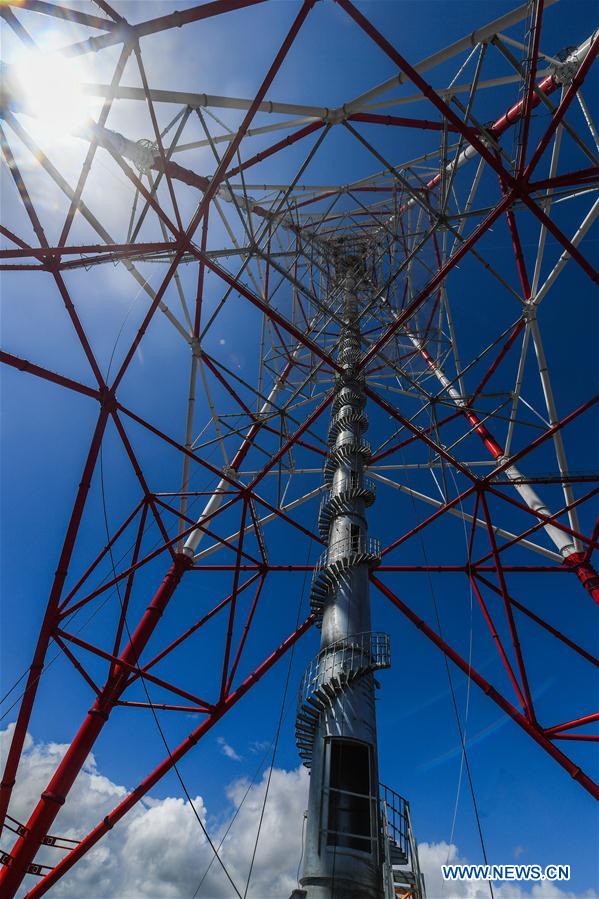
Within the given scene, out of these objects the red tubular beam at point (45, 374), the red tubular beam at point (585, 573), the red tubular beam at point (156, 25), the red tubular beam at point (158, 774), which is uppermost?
the red tubular beam at point (156, 25)

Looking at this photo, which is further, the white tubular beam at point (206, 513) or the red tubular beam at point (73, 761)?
the white tubular beam at point (206, 513)

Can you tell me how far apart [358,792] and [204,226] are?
620 inches

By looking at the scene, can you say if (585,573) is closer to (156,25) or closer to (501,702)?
(501,702)

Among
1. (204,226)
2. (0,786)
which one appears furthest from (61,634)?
(204,226)

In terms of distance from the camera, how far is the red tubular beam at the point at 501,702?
1201cm

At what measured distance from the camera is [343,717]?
10227mm

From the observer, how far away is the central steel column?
8.69 metres

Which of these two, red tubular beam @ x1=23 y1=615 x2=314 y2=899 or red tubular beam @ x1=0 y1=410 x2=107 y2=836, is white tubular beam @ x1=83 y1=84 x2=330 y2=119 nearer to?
red tubular beam @ x1=0 y1=410 x2=107 y2=836

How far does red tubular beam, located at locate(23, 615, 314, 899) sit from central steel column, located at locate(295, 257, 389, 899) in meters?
2.41

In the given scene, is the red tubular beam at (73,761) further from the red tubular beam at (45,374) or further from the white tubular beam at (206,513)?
the red tubular beam at (45,374)

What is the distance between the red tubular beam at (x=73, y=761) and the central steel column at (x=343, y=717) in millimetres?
5645

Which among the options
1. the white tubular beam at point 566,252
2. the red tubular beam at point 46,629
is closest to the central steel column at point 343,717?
the red tubular beam at point 46,629

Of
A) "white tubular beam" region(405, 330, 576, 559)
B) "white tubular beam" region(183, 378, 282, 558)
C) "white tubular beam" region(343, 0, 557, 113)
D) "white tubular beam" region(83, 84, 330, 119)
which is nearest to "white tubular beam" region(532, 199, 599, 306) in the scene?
"white tubular beam" region(405, 330, 576, 559)

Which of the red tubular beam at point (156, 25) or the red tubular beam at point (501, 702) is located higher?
the red tubular beam at point (156, 25)
